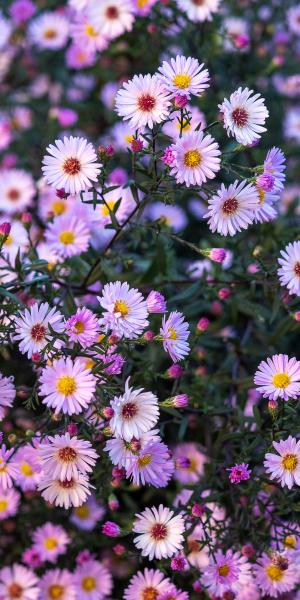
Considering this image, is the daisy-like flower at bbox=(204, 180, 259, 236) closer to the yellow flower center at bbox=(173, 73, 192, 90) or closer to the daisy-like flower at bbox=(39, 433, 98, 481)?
the yellow flower center at bbox=(173, 73, 192, 90)

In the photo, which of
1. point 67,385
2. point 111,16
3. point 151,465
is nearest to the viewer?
point 67,385

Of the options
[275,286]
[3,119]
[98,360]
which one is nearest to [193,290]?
[275,286]

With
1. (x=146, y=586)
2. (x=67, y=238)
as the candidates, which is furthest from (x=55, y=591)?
(x=67, y=238)

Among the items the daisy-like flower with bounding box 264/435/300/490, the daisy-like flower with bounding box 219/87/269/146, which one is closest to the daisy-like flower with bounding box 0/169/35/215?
the daisy-like flower with bounding box 219/87/269/146

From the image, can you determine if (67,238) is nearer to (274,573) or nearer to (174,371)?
(174,371)

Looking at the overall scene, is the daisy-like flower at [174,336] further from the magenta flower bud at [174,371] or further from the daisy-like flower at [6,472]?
the daisy-like flower at [6,472]

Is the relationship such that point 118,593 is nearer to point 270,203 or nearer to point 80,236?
point 80,236
